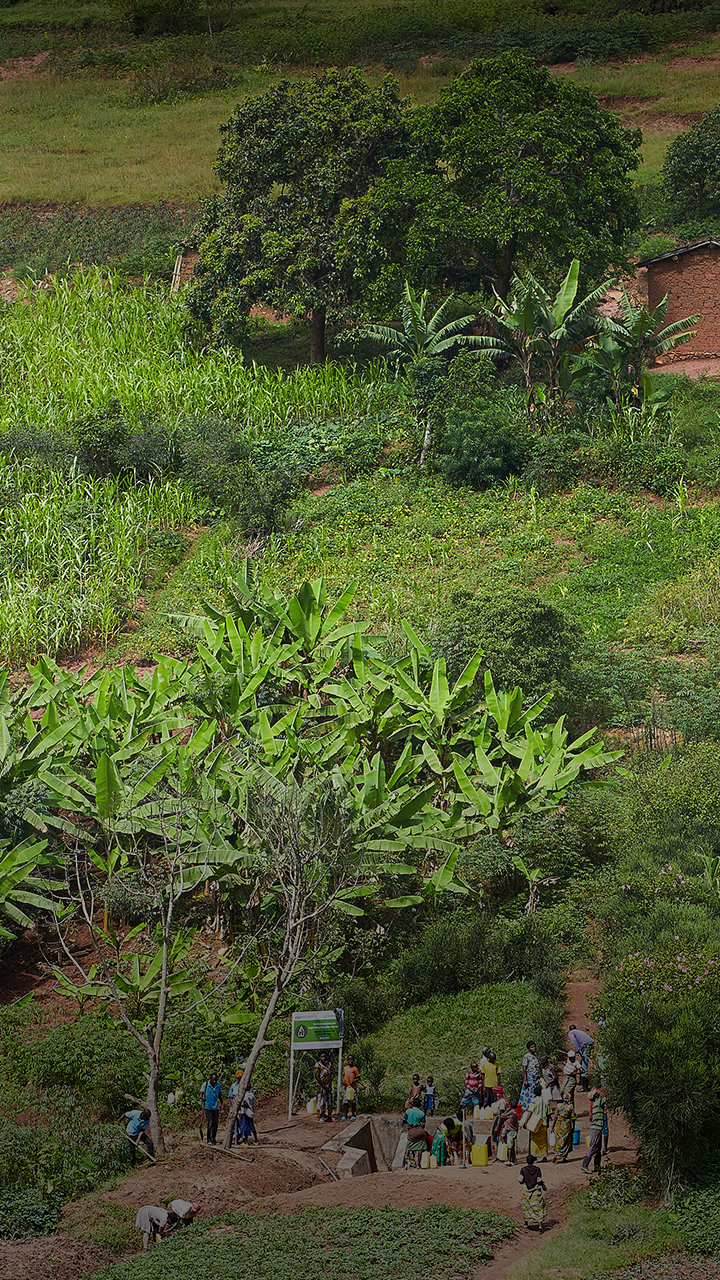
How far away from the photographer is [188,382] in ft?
85.1

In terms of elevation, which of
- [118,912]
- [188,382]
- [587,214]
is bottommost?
[118,912]

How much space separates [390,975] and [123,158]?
34.2 m

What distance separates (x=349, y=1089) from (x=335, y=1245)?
222 centimetres

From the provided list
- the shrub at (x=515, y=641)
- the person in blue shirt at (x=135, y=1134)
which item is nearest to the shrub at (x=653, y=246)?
the shrub at (x=515, y=641)

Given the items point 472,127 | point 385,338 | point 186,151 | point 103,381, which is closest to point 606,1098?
point 385,338

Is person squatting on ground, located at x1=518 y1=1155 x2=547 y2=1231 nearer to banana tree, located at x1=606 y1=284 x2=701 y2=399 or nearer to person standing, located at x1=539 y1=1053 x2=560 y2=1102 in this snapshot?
person standing, located at x1=539 y1=1053 x2=560 y2=1102

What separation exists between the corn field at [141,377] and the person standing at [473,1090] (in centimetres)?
1604

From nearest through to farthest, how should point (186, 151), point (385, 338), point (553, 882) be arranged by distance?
1. point (553, 882)
2. point (385, 338)
3. point (186, 151)

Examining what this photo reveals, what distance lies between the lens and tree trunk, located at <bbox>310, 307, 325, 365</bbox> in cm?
2758

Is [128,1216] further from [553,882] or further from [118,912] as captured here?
[553,882]

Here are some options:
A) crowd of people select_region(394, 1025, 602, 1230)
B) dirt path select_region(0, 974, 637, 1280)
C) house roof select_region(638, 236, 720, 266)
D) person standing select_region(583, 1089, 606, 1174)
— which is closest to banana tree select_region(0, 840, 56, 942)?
dirt path select_region(0, 974, 637, 1280)

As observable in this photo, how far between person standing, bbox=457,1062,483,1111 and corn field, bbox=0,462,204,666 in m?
10.4

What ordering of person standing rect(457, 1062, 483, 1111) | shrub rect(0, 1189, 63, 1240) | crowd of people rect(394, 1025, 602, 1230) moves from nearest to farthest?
1. shrub rect(0, 1189, 63, 1240)
2. crowd of people rect(394, 1025, 602, 1230)
3. person standing rect(457, 1062, 483, 1111)

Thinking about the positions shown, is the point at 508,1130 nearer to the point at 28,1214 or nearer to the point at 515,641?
the point at 28,1214
